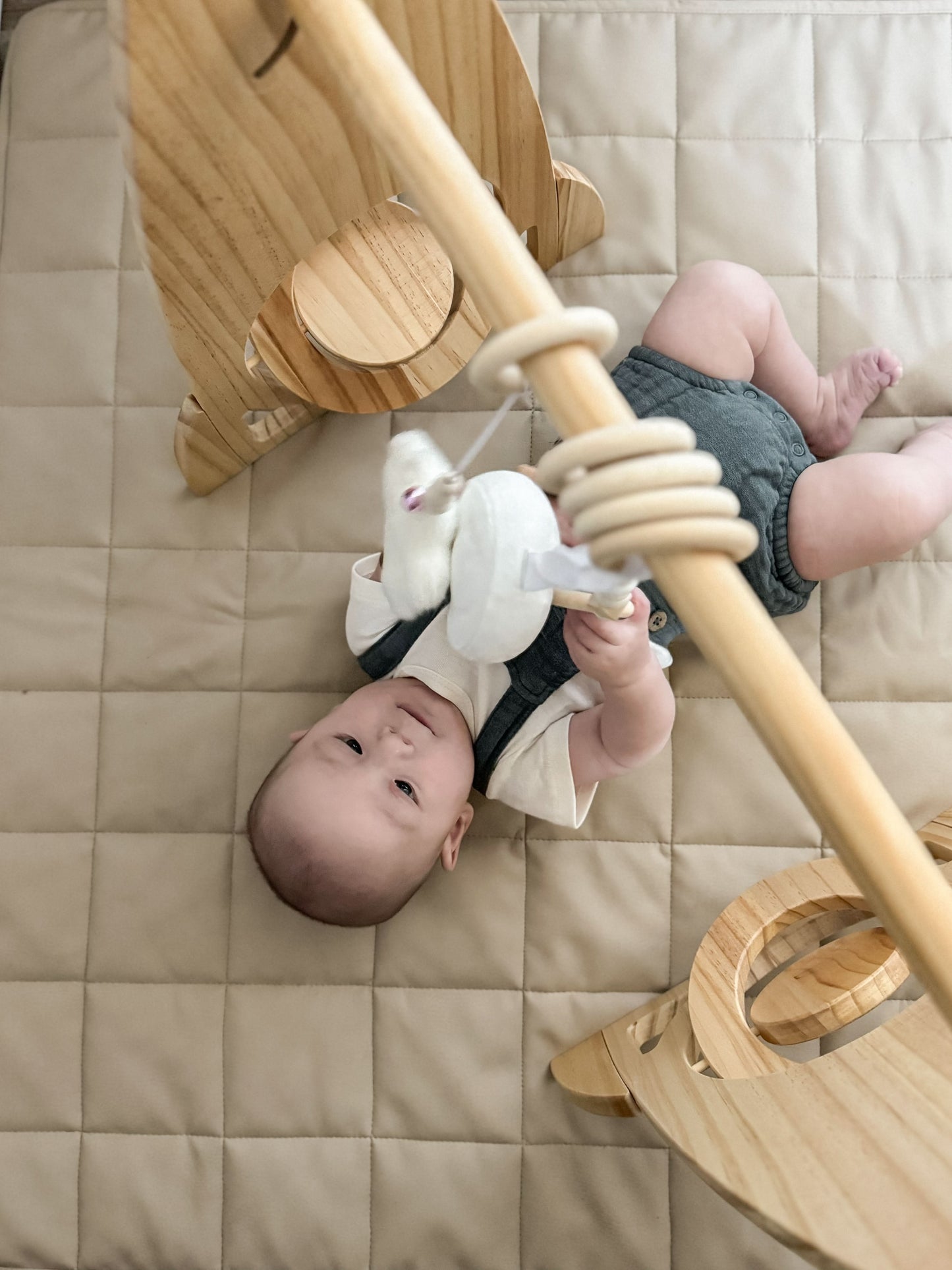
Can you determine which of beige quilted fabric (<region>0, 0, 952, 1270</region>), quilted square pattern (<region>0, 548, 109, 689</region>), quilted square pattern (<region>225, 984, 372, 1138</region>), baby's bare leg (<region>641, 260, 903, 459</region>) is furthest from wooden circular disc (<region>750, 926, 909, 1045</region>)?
quilted square pattern (<region>0, 548, 109, 689</region>)

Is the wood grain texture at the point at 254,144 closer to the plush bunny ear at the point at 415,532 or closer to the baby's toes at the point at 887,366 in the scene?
the plush bunny ear at the point at 415,532

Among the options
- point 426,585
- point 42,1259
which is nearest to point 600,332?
point 426,585

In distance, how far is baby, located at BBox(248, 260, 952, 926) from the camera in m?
0.86

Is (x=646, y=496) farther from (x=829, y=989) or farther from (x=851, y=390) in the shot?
(x=851, y=390)

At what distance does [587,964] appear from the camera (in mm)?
963

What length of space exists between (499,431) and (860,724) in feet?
1.58

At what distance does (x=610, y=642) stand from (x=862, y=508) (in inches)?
14.5

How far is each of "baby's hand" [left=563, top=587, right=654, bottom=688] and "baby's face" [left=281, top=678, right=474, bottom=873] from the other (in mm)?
212

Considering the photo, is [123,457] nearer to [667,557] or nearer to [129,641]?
[129,641]

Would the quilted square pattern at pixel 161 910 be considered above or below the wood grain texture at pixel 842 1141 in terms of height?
below

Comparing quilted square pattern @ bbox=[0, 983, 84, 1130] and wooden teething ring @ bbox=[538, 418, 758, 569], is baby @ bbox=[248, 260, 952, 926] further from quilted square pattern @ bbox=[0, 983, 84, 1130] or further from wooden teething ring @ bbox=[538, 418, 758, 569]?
wooden teething ring @ bbox=[538, 418, 758, 569]

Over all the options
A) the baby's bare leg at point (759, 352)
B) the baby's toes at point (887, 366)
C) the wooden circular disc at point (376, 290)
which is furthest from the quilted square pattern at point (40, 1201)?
the baby's toes at point (887, 366)

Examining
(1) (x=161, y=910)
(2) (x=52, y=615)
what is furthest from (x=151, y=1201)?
(2) (x=52, y=615)

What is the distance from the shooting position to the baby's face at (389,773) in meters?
0.85
